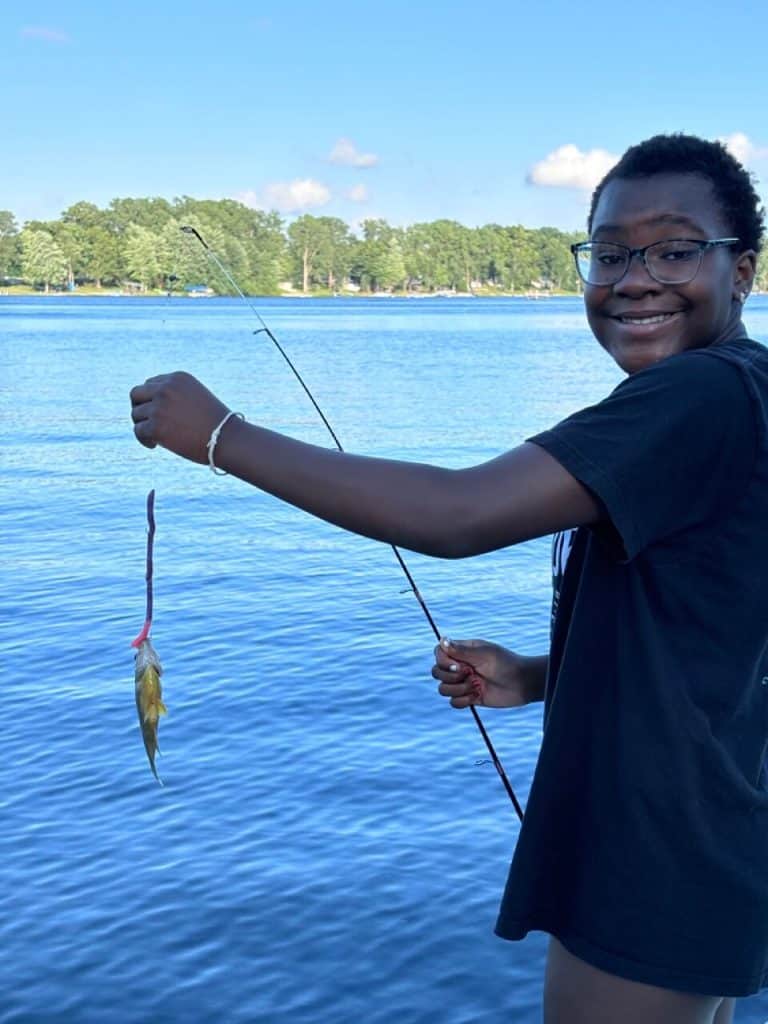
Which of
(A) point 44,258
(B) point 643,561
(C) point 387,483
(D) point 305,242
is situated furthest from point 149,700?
(D) point 305,242

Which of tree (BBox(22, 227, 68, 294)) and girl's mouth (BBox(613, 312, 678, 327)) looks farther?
tree (BBox(22, 227, 68, 294))

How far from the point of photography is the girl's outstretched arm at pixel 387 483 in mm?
1954

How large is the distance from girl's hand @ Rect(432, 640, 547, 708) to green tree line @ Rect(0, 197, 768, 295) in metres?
61.1

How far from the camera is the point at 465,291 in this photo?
643 feet

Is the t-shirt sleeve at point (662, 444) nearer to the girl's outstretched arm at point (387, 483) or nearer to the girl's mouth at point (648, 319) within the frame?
the girl's outstretched arm at point (387, 483)

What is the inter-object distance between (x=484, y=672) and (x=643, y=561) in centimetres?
89

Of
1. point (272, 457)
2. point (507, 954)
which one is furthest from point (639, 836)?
point (507, 954)

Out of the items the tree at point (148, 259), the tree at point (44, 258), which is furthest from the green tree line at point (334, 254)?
the tree at point (148, 259)

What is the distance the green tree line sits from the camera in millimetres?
74188

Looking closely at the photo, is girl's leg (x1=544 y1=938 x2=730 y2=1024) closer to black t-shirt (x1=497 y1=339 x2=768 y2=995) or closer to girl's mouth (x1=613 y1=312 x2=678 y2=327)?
black t-shirt (x1=497 y1=339 x2=768 y2=995)

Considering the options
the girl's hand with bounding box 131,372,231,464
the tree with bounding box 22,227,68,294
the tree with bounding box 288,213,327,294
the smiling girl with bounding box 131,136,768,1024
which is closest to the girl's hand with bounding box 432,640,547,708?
the smiling girl with bounding box 131,136,768,1024

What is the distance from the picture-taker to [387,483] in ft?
6.61

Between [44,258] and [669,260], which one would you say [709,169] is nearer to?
[669,260]

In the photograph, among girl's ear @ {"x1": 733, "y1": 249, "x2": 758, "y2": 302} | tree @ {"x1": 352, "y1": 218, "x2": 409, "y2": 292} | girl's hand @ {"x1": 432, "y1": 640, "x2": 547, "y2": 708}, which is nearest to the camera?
girl's ear @ {"x1": 733, "y1": 249, "x2": 758, "y2": 302}
